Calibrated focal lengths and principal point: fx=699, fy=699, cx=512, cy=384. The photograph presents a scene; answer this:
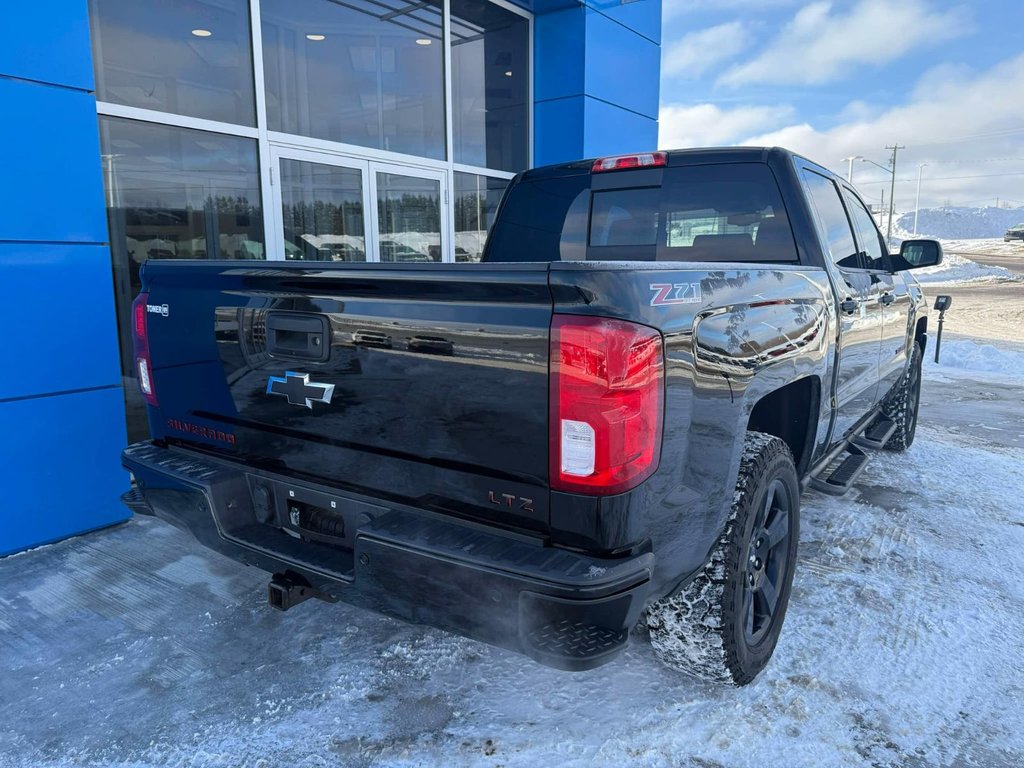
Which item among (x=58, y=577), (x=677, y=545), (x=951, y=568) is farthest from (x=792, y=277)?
(x=58, y=577)

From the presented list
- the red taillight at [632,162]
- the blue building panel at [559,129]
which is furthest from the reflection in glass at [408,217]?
the red taillight at [632,162]

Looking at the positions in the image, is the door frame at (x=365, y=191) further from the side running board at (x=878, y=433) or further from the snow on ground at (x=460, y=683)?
the side running board at (x=878, y=433)

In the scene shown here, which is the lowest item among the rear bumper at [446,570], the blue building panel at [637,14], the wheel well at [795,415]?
the rear bumper at [446,570]

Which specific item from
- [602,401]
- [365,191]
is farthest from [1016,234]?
[602,401]

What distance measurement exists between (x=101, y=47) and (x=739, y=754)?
18.0ft

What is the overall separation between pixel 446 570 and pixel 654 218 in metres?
2.31

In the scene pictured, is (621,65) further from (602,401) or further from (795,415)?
(602,401)

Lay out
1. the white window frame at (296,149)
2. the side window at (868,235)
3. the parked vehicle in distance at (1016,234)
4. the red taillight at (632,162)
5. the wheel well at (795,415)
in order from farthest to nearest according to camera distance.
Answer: the parked vehicle in distance at (1016,234) → the white window frame at (296,149) → the side window at (868,235) → the red taillight at (632,162) → the wheel well at (795,415)

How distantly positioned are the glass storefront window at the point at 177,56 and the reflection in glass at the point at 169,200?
207 millimetres

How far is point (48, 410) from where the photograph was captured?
12.8 feet

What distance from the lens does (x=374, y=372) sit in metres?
2.13

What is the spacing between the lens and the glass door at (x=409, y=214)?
6789 millimetres

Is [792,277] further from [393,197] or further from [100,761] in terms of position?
[393,197]

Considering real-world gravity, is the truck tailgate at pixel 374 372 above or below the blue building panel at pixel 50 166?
below
